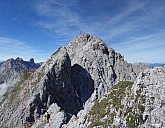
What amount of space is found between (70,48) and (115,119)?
11372 cm

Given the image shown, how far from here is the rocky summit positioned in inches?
1324

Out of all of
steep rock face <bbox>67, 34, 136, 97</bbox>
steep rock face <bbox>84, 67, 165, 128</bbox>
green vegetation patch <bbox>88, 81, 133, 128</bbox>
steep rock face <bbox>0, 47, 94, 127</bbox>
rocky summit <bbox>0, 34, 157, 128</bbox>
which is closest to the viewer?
steep rock face <bbox>84, 67, 165, 128</bbox>

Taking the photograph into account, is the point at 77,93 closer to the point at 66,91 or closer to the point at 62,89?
the point at 66,91

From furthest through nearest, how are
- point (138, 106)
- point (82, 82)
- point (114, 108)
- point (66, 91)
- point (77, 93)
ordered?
point (82, 82) → point (77, 93) → point (66, 91) → point (114, 108) → point (138, 106)

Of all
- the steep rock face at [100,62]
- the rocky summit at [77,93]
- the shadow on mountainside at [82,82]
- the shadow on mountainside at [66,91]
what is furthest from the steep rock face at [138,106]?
the steep rock face at [100,62]

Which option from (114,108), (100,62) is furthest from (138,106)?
(100,62)

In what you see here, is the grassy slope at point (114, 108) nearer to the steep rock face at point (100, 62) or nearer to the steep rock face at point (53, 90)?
the steep rock face at point (53, 90)

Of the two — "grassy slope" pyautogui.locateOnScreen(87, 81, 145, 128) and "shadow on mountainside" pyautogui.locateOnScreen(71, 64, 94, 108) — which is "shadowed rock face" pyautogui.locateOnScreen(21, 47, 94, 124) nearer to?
"shadow on mountainside" pyautogui.locateOnScreen(71, 64, 94, 108)

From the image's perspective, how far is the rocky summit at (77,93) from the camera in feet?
110

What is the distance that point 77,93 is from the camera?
113m

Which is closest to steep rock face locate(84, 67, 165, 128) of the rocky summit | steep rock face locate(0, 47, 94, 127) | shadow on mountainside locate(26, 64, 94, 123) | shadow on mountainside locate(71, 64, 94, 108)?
the rocky summit

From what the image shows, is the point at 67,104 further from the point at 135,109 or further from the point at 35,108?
the point at 135,109

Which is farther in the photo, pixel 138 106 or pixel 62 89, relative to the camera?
pixel 62 89

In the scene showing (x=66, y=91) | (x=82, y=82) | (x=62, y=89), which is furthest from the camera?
(x=82, y=82)
